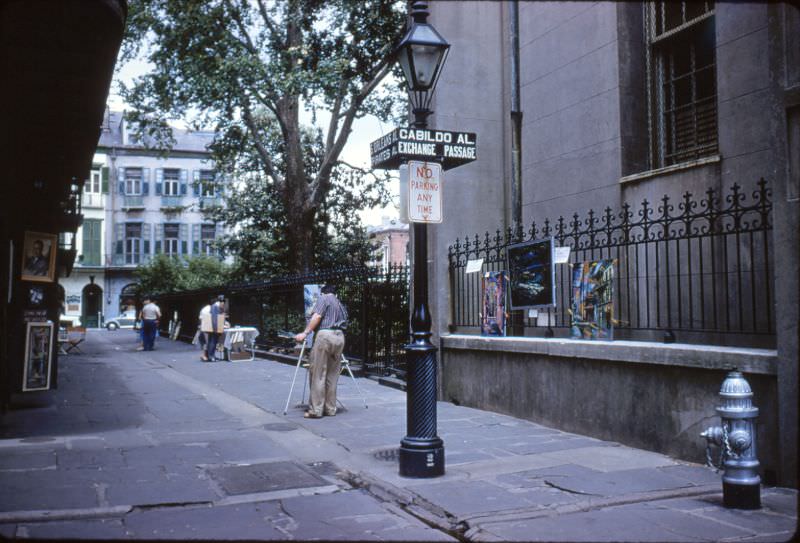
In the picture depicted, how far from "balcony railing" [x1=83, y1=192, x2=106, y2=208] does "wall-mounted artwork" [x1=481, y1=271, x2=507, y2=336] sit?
161 feet

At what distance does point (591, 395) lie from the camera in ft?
25.5

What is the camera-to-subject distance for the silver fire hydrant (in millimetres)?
5055

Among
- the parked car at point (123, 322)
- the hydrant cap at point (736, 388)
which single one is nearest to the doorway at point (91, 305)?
the parked car at point (123, 322)

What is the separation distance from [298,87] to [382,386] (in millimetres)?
9125

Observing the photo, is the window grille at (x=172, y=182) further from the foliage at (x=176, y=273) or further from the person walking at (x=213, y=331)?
the person walking at (x=213, y=331)

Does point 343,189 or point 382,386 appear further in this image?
point 343,189

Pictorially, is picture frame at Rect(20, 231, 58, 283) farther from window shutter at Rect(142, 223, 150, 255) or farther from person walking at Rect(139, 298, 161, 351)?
window shutter at Rect(142, 223, 150, 255)

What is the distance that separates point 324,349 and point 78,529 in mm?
4896

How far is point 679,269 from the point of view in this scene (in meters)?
7.09

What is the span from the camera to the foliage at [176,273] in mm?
43531

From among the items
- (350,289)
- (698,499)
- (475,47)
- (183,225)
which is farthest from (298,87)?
(183,225)

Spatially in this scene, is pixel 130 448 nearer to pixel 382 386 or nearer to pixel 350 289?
pixel 382 386

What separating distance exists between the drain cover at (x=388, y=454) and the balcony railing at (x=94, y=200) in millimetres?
51077

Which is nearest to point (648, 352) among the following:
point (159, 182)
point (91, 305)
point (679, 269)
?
point (679, 269)
